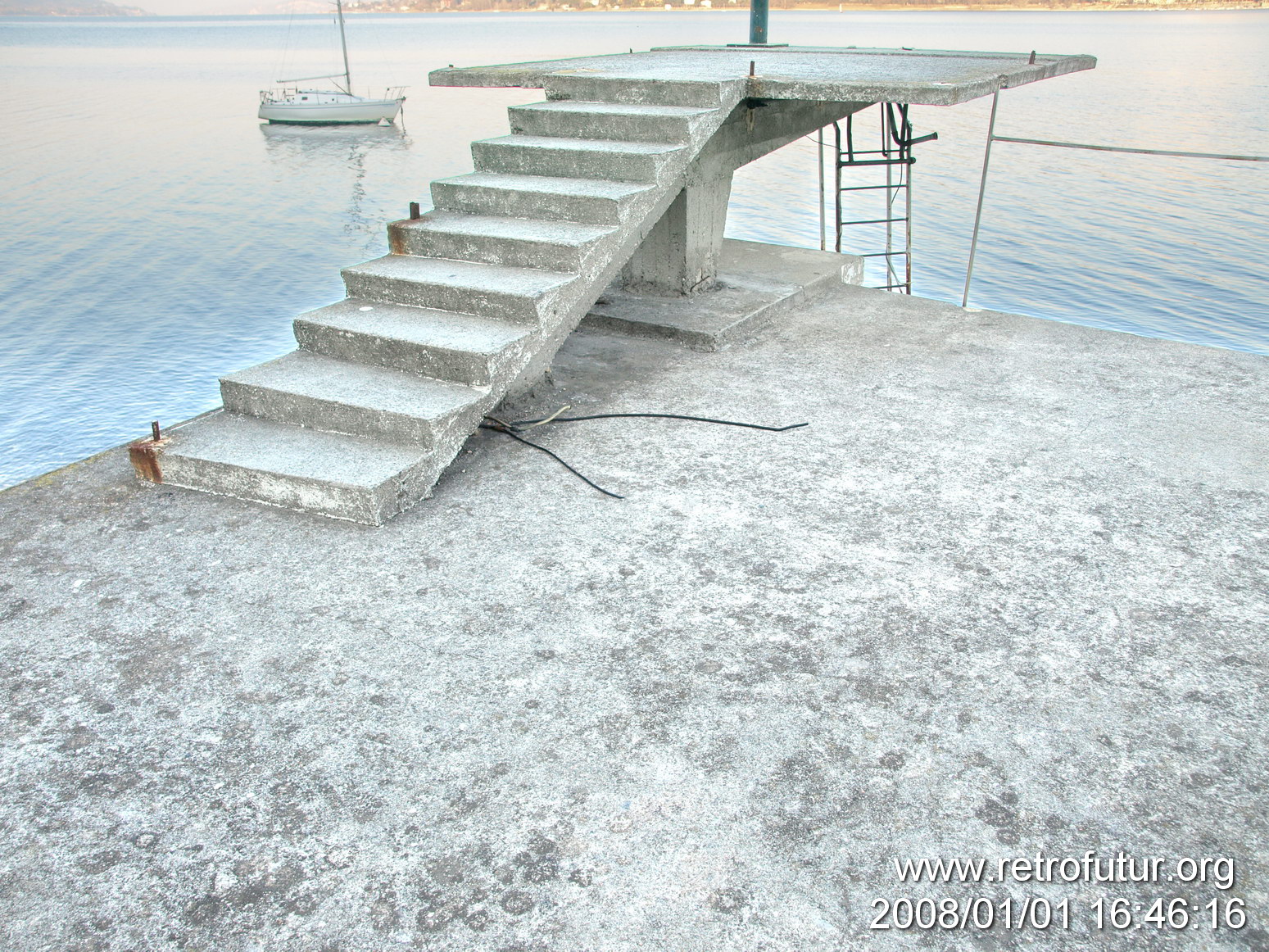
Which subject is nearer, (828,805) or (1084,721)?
(828,805)

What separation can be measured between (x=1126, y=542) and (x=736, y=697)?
2183mm

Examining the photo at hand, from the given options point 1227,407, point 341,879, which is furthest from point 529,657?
point 1227,407

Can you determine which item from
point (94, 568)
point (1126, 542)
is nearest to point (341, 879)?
point (94, 568)

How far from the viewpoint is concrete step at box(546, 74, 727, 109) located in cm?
643

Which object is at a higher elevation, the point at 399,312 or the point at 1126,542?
the point at 399,312

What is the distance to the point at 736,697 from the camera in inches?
128

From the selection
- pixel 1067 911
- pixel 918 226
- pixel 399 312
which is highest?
pixel 399 312

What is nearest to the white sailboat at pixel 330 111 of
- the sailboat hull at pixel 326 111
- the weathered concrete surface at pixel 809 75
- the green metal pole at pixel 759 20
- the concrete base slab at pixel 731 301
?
the sailboat hull at pixel 326 111

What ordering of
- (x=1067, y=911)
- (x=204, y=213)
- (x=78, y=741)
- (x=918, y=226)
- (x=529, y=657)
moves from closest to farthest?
(x=1067, y=911) < (x=78, y=741) < (x=529, y=657) < (x=918, y=226) < (x=204, y=213)

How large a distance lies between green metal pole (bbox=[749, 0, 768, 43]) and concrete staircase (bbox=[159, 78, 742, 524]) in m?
3.54

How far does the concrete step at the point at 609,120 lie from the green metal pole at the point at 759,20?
11.2 feet

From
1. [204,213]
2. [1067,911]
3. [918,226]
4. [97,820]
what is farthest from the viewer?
[204,213]

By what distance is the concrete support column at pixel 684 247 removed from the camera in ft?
23.4

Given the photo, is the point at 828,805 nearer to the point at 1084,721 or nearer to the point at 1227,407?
the point at 1084,721
